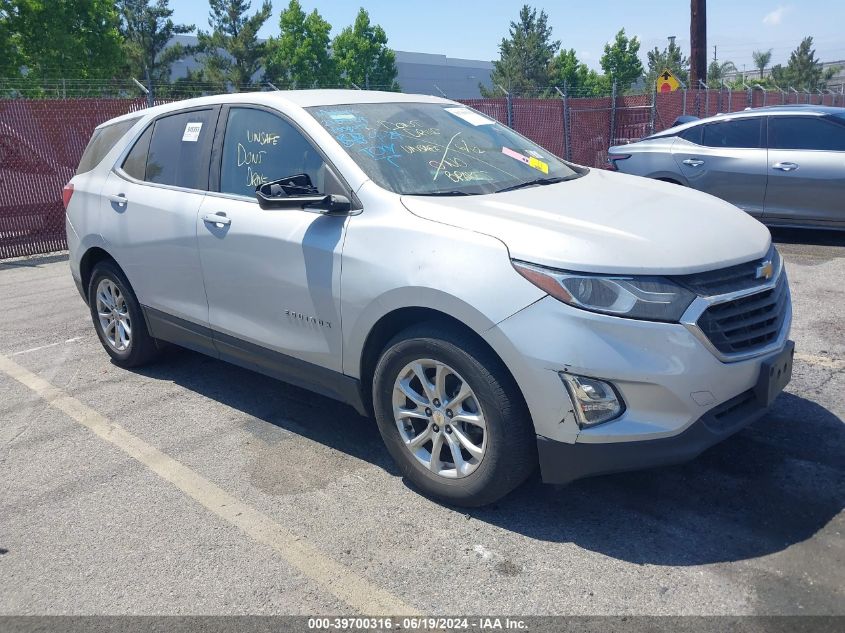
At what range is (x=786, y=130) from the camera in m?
8.91

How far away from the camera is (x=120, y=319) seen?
5.45 meters

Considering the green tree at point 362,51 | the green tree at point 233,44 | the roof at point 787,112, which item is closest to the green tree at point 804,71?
the green tree at point 362,51

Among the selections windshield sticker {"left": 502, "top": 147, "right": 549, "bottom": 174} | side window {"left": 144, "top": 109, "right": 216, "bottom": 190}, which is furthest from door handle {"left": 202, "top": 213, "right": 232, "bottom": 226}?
windshield sticker {"left": 502, "top": 147, "right": 549, "bottom": 174}

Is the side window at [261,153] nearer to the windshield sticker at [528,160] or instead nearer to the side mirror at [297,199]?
the side mirror at [297,199]

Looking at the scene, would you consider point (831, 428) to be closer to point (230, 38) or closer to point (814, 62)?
point (230, 38)

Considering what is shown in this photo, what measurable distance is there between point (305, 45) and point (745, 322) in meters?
71.0

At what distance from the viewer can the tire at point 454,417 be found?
10.3 feet

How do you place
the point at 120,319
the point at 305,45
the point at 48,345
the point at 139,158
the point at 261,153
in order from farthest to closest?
the point at 305,45 < the point at 48,345 < the point at 120,319 < the point at 139,158 < the point at 261,153

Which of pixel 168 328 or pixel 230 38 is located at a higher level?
pixel 230 38

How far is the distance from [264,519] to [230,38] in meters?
60.7

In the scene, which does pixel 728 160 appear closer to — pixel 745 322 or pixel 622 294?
pixel 745 322

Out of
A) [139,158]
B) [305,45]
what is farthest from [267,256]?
[305,45]

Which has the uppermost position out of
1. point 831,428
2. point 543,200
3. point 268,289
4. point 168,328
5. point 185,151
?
point 185,151

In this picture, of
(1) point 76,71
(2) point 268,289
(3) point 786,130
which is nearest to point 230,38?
(1) point 76,71
